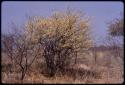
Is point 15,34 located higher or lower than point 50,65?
higher

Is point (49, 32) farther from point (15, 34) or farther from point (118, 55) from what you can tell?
point (118, 55)

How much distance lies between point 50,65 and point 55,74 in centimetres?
109

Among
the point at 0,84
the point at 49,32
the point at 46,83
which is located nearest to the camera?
the point at 0,84

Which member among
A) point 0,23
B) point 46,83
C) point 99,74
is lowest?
point 99,74

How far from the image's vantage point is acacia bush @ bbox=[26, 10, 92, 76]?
17594 millimetres

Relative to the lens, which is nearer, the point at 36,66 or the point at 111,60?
the point at 36,66

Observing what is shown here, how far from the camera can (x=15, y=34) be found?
54.7ft

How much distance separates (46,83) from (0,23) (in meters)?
2.48

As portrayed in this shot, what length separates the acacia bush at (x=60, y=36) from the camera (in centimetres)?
1759

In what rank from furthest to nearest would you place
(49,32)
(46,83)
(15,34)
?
(49,32)
(15,34)
(46,83)

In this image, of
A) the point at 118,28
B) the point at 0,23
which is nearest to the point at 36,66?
the point at 118,28

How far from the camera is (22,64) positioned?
54.8 ft

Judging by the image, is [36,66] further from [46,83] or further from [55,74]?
[46,83]

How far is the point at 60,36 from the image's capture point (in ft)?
60.8
